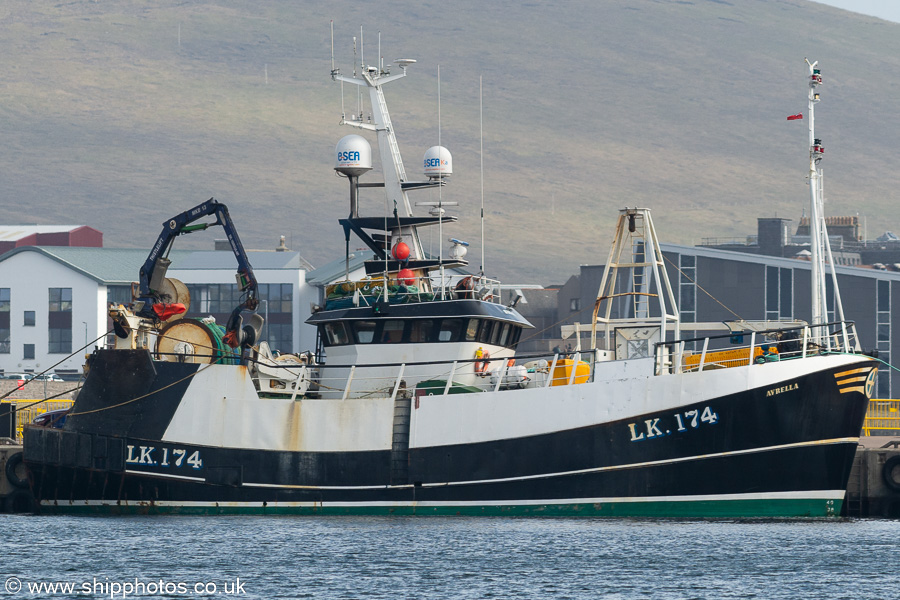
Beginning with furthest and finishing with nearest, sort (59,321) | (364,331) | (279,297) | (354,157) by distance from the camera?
(279,297) → (59,321) → (354,157) → (364,331)

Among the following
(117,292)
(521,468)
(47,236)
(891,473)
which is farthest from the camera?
(47,236)

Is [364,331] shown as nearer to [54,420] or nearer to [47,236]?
[54,420]

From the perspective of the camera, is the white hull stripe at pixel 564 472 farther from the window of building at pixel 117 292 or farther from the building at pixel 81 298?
the window of building at pixel 117 292

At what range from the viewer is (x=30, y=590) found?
2511 centimetres

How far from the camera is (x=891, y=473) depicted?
115ft

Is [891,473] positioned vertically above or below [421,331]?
below

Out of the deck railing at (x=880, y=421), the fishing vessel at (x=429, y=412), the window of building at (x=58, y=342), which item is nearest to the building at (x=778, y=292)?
the deck railing at (x=880, y=421)

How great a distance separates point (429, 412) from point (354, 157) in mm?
7197

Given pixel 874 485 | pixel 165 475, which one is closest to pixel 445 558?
pixel 165 475

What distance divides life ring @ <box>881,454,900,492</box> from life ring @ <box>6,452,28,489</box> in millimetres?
22153

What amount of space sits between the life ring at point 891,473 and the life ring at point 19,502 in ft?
72.2

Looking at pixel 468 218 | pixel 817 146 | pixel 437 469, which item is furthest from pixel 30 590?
pixel 468 218

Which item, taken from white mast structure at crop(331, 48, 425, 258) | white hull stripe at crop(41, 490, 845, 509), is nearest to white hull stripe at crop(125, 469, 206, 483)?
white hull stripe at crop(41, 490, 845, 509)

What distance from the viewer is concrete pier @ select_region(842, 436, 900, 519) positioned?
1377 inches
